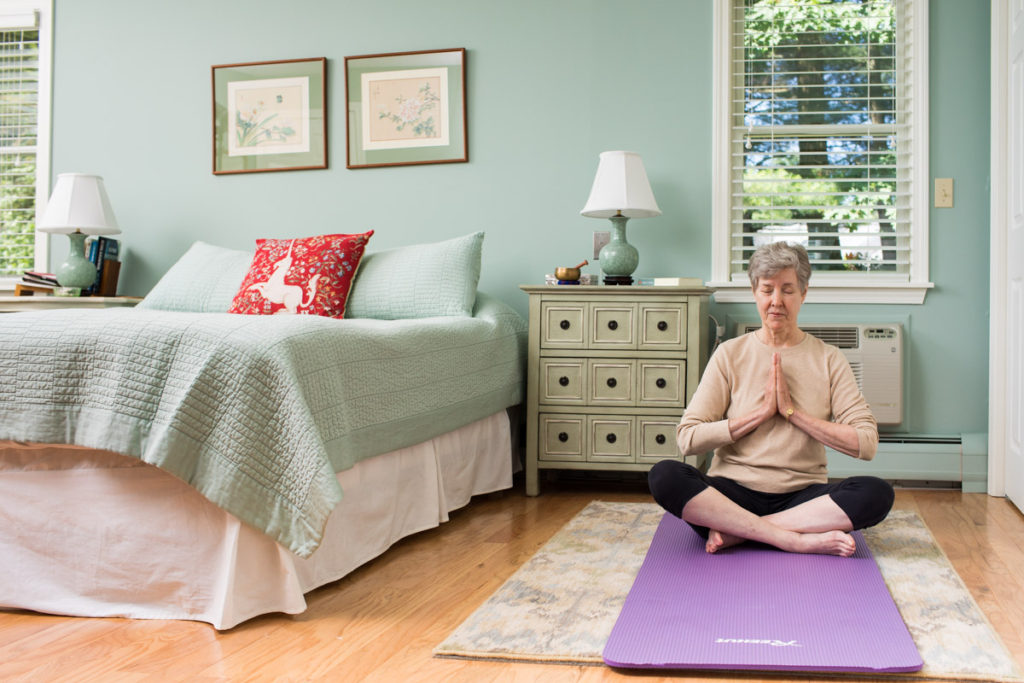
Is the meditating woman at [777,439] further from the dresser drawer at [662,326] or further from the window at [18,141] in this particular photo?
the window at [18,141]

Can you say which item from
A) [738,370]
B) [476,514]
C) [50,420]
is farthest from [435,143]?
[50,420]

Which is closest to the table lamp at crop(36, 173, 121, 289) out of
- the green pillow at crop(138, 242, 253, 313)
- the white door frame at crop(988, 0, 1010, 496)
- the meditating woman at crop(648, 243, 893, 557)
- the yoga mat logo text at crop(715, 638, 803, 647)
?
the green pillow at crop(138, 242, 253, 313)

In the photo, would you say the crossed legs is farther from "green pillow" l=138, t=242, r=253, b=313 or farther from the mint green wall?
"green pillow" l=138, t=242, r=253, b=313

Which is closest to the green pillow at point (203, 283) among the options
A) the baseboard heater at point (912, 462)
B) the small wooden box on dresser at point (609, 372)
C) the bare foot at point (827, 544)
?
the small wooden box on dresser at point (609, 372)

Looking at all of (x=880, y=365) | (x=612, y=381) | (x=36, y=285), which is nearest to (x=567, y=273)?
(x=612, y=381)

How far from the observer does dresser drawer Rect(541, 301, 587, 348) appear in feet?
10.6

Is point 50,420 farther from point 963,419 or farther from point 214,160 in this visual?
point 963,419

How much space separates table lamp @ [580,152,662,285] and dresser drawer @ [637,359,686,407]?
1.18ft

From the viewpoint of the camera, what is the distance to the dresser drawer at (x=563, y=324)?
322 centimetres

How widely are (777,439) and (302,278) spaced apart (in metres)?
1.76

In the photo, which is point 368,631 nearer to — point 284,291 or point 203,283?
point 284,291

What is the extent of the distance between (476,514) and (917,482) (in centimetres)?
172

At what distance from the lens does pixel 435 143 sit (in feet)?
12.4

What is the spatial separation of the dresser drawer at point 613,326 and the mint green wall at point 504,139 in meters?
0.47
